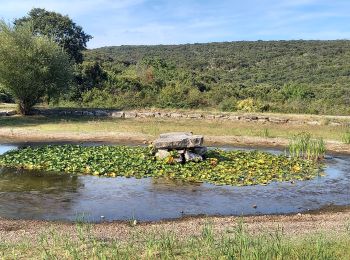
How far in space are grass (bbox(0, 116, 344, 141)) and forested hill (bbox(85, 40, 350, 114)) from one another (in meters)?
6.82

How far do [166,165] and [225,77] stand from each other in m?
65.7

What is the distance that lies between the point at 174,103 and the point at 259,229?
31.2m

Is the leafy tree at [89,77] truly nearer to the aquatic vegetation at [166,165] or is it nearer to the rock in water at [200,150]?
the aquatic vegetation at [166,165]

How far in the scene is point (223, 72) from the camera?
88250mm

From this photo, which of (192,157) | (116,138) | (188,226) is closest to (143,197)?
(188,226)

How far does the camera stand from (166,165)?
61.9ft

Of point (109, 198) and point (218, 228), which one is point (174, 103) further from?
point (218, 228)

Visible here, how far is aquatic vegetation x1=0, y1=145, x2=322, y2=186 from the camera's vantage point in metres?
17.6

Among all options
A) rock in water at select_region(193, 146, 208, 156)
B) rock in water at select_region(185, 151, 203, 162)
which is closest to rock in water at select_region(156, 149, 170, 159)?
rock in water at select_region(185, 151, 203, 162)

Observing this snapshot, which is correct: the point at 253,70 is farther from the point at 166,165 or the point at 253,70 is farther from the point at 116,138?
the point at 166,165

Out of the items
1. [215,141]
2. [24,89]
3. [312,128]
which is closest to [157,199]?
[215,141]

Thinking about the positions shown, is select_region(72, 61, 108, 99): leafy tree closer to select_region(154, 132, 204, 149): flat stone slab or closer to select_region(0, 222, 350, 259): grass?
select_region(154, 132, 204, 149): flat stone slab

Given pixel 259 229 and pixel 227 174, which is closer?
pixel 259 229

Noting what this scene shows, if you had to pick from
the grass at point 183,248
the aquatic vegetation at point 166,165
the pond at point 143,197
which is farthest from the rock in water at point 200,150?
the grass at point 183,248
